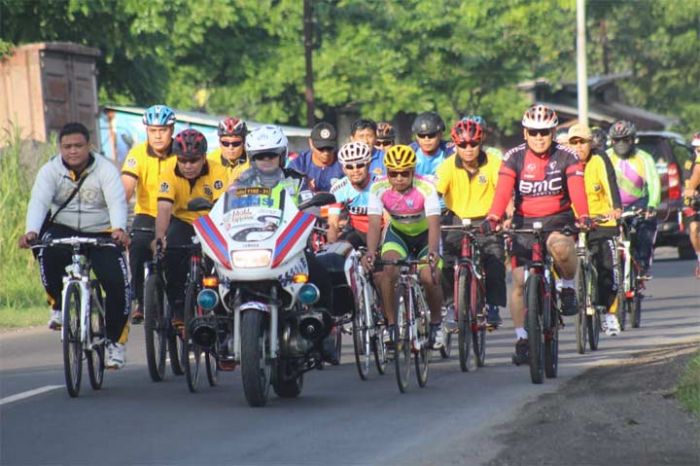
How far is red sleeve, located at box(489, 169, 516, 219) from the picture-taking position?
1353 centimetres

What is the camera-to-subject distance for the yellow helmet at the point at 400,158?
525 inches

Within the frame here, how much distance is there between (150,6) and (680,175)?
936 centimetres

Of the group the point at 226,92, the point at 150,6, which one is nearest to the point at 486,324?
the point at 150,6

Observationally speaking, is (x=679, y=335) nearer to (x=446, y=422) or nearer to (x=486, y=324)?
(x=486, y=324)

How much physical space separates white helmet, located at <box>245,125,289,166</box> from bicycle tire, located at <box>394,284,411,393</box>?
1307mm

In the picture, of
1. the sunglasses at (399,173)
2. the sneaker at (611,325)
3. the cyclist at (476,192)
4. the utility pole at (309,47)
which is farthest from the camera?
the utility pole at (309,47)

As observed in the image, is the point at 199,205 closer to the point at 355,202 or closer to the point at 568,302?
the point at 355,202

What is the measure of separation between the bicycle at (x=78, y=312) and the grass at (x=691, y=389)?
3.91 meters

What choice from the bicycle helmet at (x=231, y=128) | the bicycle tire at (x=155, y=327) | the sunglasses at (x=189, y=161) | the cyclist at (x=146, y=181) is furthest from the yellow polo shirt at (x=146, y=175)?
the bicycle tire at (x=155, y=327)

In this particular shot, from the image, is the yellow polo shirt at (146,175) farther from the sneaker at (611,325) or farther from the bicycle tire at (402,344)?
the sneaker at (611,325)

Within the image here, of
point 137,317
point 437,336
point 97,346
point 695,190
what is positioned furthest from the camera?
point 695,190

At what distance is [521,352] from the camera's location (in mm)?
14055

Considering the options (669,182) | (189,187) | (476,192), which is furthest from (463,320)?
(669,182)

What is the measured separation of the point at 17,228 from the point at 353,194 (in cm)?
890
